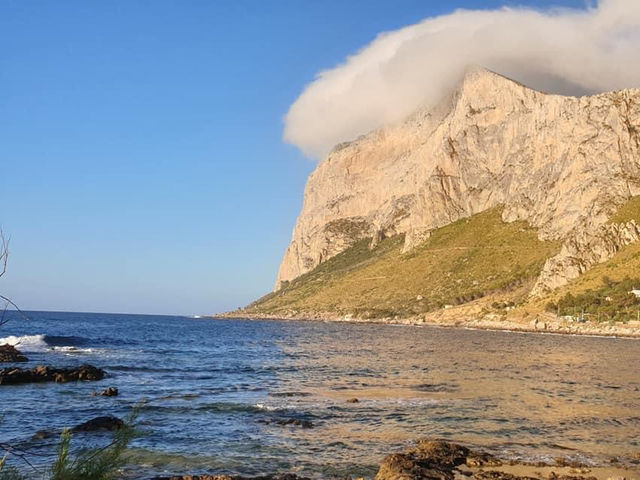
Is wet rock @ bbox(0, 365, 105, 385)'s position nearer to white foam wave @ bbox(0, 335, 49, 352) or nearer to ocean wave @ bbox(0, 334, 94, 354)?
ocean wave @ bbox(0, 334, 94, 354)

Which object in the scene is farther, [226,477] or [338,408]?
[338,408]

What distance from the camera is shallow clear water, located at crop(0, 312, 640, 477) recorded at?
18.4 meters

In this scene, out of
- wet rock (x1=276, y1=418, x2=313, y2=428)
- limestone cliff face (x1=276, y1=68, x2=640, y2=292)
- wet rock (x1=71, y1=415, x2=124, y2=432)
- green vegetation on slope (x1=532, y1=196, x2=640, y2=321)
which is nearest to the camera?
wet rock (x1=71, y1=415, x2=124, y2=432)

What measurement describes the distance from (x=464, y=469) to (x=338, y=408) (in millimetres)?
10785

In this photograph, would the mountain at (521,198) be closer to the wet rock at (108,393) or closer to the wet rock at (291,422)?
the wet rock at (108,393)

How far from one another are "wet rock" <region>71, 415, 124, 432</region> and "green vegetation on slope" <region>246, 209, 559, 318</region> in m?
113

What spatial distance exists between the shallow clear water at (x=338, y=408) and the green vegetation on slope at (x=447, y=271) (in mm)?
87317

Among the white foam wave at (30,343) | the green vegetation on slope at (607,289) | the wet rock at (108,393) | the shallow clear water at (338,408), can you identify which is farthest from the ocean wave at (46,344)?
the green vegetation on slope at (607,289)

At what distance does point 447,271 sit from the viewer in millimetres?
151250

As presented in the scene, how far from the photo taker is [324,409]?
1027 inches

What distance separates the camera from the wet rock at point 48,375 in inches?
1382

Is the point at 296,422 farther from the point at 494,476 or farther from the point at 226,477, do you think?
the point at 494,476

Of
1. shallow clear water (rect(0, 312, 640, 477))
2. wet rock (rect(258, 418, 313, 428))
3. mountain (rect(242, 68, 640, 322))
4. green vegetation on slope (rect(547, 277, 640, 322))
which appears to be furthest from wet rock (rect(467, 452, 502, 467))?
mountain (rect(242, 68, 640, 322))

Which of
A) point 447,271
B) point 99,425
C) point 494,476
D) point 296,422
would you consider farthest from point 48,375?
point 447,271
